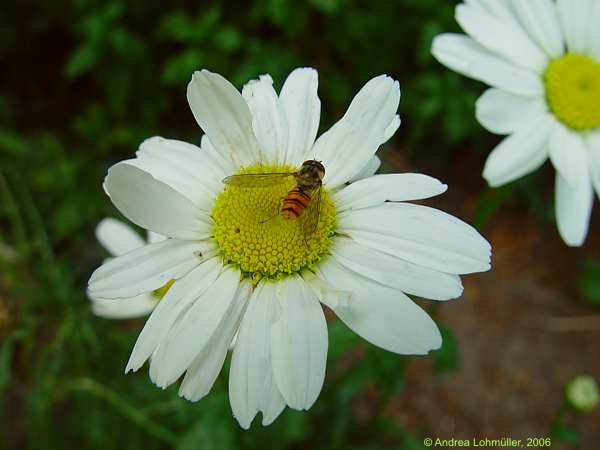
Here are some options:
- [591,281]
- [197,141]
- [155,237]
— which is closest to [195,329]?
[155,237]

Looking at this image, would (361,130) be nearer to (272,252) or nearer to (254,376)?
(272,252)

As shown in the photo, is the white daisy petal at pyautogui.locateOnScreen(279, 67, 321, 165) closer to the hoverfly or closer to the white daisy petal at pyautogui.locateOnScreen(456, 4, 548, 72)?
the hoverfly

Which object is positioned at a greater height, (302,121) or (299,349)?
(302,121)

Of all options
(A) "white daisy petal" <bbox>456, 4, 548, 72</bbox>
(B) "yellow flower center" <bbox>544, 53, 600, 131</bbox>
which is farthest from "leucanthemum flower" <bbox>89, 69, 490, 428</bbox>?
(B) "yellow flower center" <bbox>544, 53, 600, 131</bbox>

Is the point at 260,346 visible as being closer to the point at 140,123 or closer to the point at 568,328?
the point at 140,123

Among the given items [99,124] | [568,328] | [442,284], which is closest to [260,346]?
[442,284]
